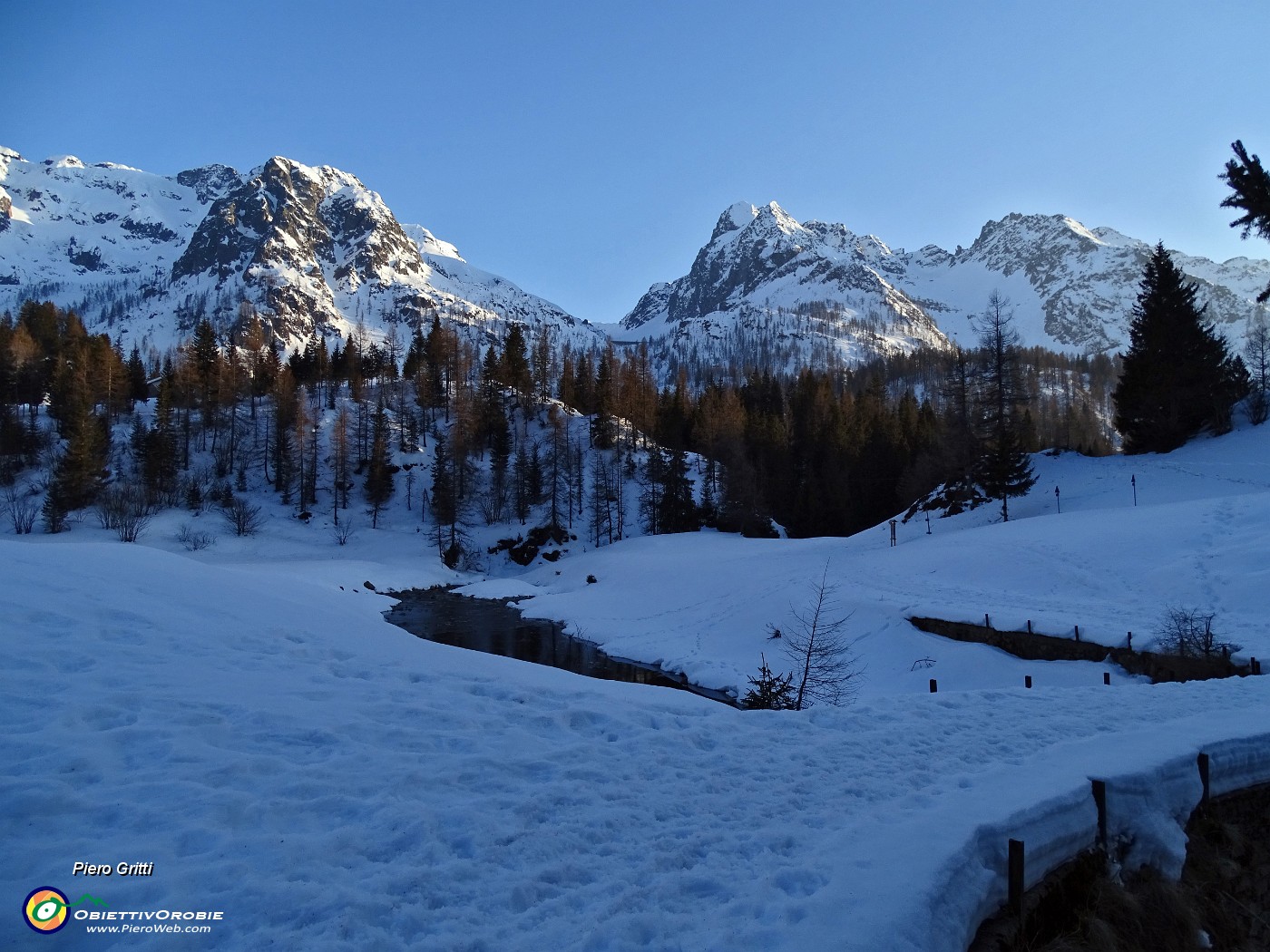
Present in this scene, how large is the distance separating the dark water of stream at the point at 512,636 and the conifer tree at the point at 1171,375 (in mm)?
36497

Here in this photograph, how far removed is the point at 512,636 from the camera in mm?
27875

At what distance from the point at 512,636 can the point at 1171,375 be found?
137ft

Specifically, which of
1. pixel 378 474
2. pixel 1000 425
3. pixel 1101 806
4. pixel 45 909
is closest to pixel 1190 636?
pixel 1101 806

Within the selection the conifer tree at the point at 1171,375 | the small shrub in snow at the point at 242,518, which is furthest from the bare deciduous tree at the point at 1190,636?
the small shrub in snow at the point at 242,518

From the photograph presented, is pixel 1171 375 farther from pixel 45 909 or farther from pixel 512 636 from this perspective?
pixel 45 909

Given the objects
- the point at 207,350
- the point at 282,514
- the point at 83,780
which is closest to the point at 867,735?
the point at 83,780

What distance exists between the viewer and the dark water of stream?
70.0ft

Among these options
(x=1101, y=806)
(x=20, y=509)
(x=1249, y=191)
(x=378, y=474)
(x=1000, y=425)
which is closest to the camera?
(x=1101, y=806)

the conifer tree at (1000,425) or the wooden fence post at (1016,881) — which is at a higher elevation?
the conifer tree at (1000,425)

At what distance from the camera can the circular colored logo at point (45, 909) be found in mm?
3410

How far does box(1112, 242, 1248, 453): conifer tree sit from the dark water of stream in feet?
120

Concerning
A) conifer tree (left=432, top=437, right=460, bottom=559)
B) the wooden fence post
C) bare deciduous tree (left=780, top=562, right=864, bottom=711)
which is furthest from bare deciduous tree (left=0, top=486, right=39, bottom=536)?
the wooden fence post

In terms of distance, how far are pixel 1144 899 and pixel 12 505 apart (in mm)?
62340

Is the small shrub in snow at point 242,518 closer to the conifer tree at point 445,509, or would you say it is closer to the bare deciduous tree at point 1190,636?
the conifer tree at point 445,509
